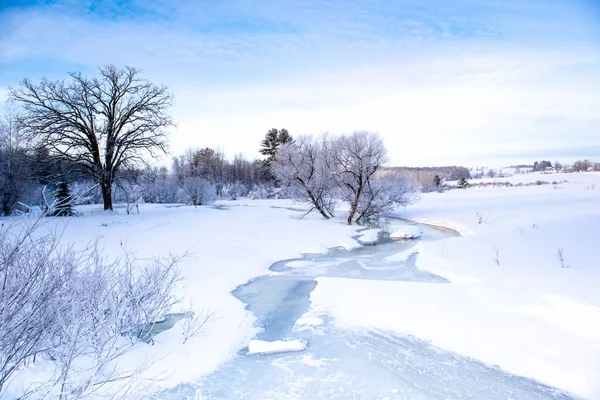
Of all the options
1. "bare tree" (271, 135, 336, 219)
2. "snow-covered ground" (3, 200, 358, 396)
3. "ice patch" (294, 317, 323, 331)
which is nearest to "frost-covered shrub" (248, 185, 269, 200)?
"snow-covered ground" (3, 200, 358, 396)

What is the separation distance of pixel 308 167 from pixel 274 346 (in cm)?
A: 1589

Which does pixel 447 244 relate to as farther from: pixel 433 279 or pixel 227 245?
pixel 227 245

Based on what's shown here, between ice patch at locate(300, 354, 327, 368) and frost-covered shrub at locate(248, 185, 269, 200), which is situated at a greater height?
frost-covered shrub at locate(248, 185, 269, 200)

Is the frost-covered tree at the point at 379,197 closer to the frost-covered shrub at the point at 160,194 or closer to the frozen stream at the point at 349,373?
the frozen stream at the point at 349,373

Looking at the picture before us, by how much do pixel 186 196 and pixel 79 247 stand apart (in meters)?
23.2

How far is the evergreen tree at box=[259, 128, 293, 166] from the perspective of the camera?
140ft

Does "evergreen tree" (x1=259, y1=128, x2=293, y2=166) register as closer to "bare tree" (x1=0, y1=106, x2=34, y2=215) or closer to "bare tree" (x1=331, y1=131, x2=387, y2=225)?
"bare tree" (x1=331, y1=131, x2=387, y2=225)

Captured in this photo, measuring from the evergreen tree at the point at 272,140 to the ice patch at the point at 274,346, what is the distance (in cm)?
3813

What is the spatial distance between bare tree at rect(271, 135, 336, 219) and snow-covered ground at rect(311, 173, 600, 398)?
10524 millimetres

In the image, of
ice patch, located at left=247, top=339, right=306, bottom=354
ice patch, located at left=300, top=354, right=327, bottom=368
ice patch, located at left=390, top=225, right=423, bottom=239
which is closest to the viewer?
ice patch, located at left=300, top=354, right=327, bottom=368

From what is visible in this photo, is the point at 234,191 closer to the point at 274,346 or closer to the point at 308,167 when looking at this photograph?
the point at 308,167

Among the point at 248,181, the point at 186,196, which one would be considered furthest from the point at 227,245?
the point at 248,181

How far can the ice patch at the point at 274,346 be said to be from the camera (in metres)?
5.29

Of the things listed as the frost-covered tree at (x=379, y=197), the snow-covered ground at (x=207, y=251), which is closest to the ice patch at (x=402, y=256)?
the snow-covered ground at (x=207, y=251)
